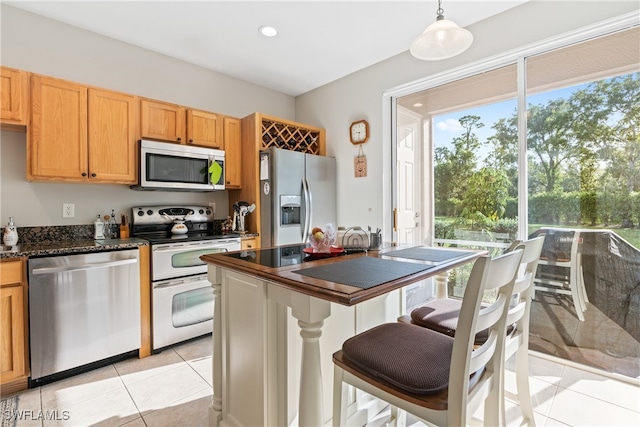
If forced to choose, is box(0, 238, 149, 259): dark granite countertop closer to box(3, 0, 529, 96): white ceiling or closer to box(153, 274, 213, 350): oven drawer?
box(153, 274, 213, 350): oven drawer

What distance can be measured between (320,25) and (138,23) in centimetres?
151

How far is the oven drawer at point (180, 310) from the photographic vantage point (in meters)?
2.49

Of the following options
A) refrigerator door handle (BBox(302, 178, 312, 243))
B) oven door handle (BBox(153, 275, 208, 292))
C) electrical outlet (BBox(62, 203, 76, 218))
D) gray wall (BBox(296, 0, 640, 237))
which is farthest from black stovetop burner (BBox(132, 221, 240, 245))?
gray wall (BBox(296, 0, 640, 237))

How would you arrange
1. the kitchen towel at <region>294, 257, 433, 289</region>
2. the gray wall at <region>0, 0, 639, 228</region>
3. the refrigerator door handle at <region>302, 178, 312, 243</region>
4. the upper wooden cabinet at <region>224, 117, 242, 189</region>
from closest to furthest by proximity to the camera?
the kitchen towel at <region>294, 257, 433, 289</region> → the gray wall at <region>0, 0, 639, 228</region> → the upper wooden cabinet at <region>224, 117, 242, 189</region> → the refrigerator door handle at <region>302, 178, 312, 243</region>

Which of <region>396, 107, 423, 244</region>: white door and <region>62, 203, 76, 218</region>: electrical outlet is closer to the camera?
<region>62, 203, 76, 218</region>: electrical outlet

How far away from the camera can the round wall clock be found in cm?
342

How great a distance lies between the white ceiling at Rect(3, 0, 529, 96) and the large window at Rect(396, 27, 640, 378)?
68 cm

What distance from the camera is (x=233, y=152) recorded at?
3.30 metres

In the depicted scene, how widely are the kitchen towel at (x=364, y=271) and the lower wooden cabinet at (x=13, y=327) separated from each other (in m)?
1.90

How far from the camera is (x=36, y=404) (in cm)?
185

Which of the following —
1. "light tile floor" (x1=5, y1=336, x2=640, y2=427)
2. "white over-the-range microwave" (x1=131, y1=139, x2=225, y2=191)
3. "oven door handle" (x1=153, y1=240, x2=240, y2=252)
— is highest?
"white over-the-range microwave" (x1=131, y1=139, x2=225, y2=191)

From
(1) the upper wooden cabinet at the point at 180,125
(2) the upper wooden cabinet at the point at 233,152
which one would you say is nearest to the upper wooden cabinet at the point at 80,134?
(1) the upper wooden cabinet at the point at 180,125

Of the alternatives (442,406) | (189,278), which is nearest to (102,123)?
(189,278)

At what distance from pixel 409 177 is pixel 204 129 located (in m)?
2.14
